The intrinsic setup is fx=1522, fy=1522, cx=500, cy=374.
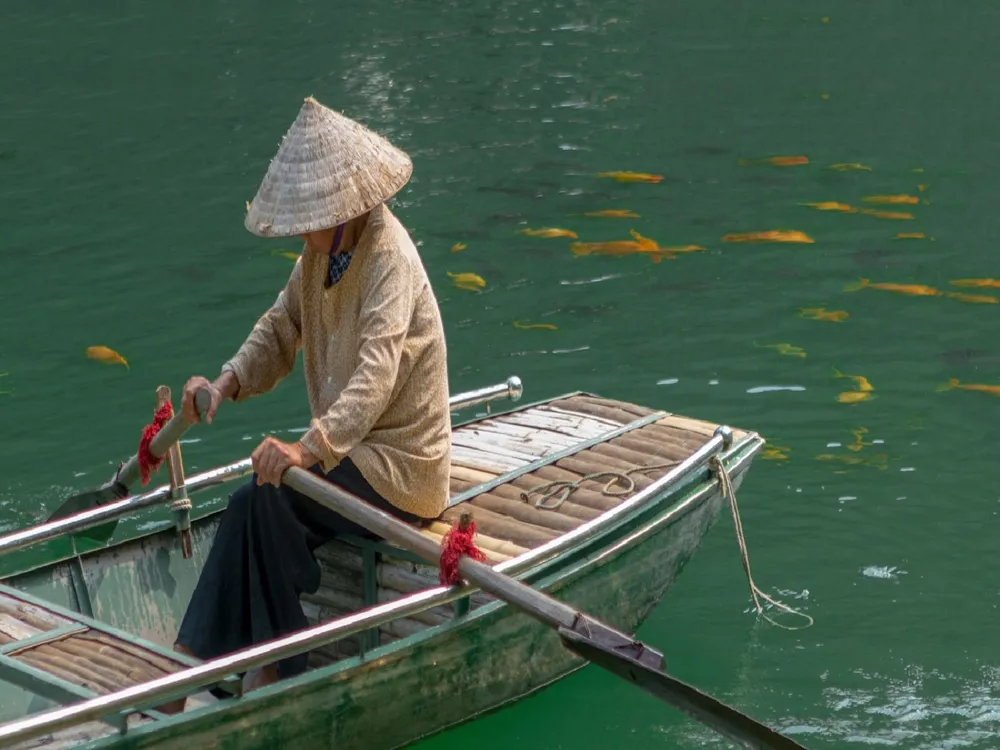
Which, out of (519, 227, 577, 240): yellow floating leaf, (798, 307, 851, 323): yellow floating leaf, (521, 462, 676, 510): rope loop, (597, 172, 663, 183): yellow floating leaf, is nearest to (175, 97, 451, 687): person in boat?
(521, 462, 676, 510): rope loop

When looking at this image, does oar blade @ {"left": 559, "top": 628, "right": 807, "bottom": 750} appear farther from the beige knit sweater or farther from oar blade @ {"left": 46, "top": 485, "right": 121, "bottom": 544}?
oar blade @ {"left": 46, "top": 485, "right": 121, "bottom": 544}

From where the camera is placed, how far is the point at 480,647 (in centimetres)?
546

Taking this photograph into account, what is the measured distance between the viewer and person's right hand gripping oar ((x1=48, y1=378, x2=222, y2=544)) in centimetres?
529

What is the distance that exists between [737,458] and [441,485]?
169 centimetres

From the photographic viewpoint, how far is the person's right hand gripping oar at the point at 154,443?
5285mm

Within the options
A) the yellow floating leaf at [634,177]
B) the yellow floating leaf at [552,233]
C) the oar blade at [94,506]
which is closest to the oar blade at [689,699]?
the oar blade at [94,506]

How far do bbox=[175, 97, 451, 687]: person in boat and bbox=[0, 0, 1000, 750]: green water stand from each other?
0.94 m

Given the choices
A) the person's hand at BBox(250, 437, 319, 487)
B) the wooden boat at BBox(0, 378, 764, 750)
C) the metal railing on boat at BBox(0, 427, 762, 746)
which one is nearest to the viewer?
the metal railing on boat at BBox(0, 427, 762, 746)

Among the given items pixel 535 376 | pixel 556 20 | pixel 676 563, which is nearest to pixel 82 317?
pixel 535 376

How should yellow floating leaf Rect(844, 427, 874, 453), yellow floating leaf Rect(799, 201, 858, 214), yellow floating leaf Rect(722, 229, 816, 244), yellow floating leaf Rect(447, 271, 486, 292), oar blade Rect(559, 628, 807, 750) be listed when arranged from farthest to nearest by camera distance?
yellow floating leaf Rect(799, 201, 858, 214), yellow floating leaf Rect(722, 229, 816, 244), yellow floating leaf Rect(447, 271, 486, 292), yellow floating leaf Rect(844, 427, 874, 453), oar blade Rect(559, 628, 807, 750)

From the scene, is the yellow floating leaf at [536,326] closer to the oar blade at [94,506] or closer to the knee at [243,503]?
the oar blade at [94,506]

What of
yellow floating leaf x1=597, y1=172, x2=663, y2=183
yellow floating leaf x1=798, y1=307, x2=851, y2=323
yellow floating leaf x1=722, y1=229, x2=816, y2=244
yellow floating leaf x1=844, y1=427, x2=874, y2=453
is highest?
yellow floating leaf x1=597, y1=172, x2=663, y2=183

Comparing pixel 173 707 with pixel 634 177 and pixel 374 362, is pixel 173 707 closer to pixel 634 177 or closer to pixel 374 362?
pixel 374 362

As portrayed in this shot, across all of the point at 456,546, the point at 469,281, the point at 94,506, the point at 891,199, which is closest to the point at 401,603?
the point at 456,546
